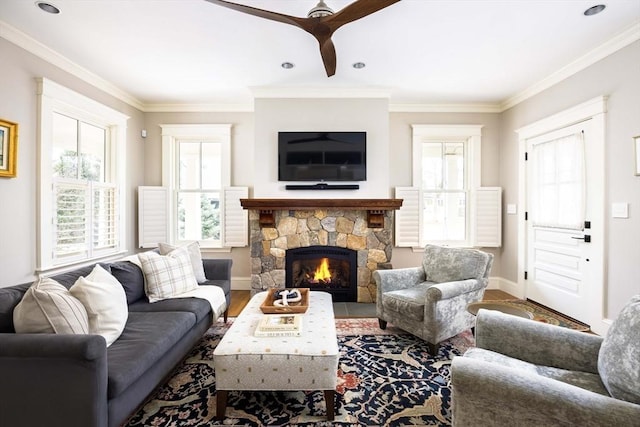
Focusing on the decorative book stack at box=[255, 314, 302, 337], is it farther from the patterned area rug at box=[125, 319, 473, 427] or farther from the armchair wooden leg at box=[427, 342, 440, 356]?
the armchair wooden leg at box=[427, 342, 440, 356]

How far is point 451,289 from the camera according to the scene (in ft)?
8.11

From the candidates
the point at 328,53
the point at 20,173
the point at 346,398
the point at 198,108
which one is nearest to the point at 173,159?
the point at 198,108

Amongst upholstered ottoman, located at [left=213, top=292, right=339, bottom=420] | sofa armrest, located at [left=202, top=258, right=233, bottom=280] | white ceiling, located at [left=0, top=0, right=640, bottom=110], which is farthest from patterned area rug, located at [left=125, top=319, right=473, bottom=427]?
white ceiling, located at [left=0, top=0, right=640, bottom=110]

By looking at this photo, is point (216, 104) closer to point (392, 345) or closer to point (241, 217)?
point (241, 217)

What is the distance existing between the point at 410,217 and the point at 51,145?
4250 millimetres

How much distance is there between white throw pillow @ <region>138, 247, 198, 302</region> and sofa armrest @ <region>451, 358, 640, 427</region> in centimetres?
226

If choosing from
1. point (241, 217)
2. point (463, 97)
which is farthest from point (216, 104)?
point (463, 97)

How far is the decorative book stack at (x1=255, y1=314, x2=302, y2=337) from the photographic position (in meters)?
1.86

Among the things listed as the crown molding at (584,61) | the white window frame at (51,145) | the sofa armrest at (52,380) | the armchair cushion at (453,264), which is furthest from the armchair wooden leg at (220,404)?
the crown molding at (584,61)

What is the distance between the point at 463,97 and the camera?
13.3ft

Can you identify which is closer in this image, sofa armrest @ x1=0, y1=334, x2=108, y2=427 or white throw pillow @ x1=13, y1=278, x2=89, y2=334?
sofa armrest @ x1=0, y1=334, x2=108, y2=427

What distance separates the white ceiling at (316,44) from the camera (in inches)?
90.2

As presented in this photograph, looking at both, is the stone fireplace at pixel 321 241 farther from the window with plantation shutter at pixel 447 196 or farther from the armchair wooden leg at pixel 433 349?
Result: the armchair wooden leg at pixel 433 349

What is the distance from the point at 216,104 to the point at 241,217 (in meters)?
1.69
